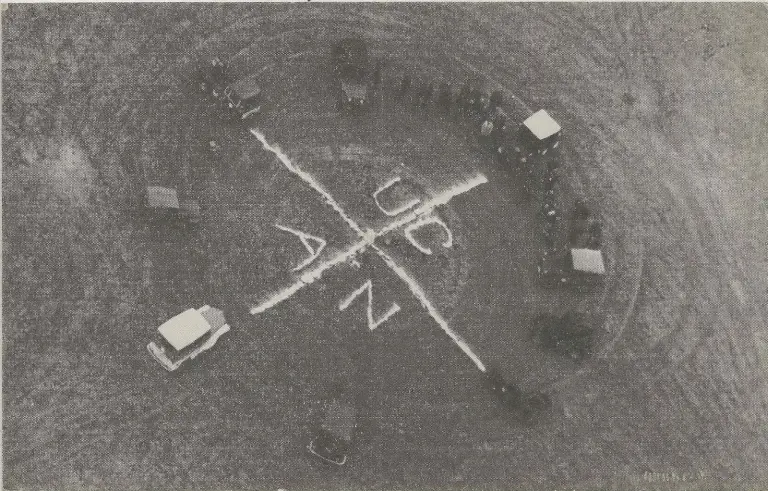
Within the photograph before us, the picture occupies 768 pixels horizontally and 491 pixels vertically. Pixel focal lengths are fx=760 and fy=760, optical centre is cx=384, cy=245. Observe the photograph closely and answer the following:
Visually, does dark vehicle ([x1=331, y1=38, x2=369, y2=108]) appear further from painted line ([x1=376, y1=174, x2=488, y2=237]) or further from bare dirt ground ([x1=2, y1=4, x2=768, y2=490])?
painted line ([x1=376, y1=174, x2=488, y2=237])

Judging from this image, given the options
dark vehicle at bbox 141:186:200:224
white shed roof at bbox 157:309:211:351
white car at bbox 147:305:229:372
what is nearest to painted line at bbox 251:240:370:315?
white car at bbox 147:305:229:372

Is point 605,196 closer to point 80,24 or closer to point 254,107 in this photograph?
point 254,107

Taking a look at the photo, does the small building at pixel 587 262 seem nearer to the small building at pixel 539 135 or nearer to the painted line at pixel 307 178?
the small building at pixel 539 135

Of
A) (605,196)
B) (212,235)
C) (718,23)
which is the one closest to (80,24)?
(212,235)

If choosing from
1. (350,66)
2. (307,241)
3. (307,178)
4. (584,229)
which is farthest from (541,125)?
(307,241)

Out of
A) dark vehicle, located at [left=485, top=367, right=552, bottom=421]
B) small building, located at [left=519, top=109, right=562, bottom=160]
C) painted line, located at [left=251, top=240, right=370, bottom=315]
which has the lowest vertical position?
dark vehicle, located at [left=485, top=367, right=552, bottom=421]

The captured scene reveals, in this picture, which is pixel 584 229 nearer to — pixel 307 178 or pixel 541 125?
pixel 541 125
